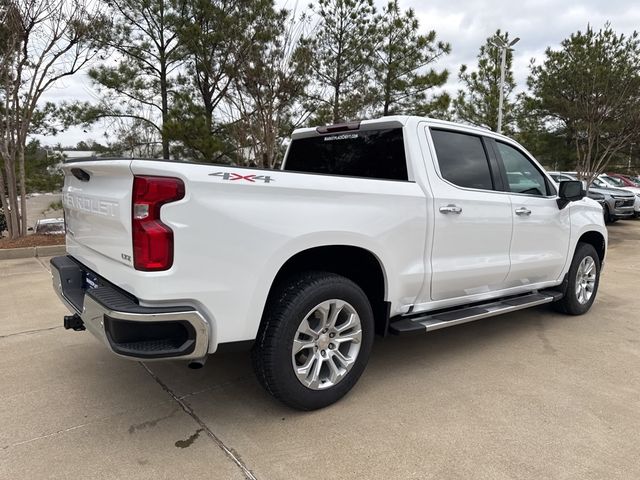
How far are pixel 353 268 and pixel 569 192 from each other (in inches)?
97.6

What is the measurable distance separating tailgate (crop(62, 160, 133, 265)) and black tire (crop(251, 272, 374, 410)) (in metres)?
0.84

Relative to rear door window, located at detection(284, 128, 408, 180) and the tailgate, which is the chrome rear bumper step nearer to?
rear door window, located at detection(284, 128, 408, 180)

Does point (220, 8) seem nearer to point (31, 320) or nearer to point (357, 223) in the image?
point (31, 320)

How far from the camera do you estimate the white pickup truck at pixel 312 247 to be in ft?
7.69

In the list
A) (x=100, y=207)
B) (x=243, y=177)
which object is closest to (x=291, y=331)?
(x=243, y=177)

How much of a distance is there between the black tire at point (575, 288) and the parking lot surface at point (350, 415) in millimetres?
706

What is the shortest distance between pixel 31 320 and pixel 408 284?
3.72 m

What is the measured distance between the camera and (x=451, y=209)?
3461mm

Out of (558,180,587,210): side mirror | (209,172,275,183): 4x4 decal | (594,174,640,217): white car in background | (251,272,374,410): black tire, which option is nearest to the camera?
(209,172,275,183): 4x4 decal

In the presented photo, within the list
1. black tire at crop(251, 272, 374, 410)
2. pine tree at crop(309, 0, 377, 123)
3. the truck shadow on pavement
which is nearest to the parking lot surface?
the truck shadow on pavement

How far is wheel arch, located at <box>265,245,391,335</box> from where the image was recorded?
9.61ft

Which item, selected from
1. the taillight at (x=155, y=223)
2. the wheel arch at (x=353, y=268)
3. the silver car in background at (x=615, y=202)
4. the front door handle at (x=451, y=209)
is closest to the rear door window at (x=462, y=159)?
the front door handle at (x=451, y=209)

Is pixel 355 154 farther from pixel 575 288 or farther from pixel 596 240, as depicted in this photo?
pixel 596 240

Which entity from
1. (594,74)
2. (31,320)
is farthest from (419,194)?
(594,74)
